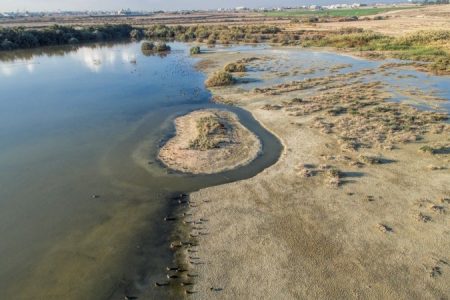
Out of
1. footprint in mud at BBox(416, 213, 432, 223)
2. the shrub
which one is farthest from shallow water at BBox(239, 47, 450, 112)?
the shrub

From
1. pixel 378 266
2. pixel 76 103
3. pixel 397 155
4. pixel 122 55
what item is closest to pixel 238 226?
pixel 378 266

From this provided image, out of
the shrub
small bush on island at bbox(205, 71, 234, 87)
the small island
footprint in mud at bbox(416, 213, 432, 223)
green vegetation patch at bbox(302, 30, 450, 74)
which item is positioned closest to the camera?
footprint in mud at bbox(416, 213, 432, 223)

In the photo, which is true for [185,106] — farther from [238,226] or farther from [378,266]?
[378,266]

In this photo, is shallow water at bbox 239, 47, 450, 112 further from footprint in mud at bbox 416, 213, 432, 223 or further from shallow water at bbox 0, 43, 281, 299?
footprint in mud at bbox 416, 213, 432, 223

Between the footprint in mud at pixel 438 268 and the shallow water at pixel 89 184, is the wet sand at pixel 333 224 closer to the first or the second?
the footprint in mud at pixel 438 268

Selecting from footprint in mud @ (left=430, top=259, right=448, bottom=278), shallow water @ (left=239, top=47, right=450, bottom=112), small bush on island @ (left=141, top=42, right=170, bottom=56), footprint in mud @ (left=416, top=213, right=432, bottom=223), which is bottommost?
footprint in mud @ (left=430, top=259, right=448, bottom=278)

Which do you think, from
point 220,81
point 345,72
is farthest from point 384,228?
point 345,72

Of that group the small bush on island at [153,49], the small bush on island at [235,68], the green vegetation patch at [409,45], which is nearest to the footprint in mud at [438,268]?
the small bush on island at [235,68]
